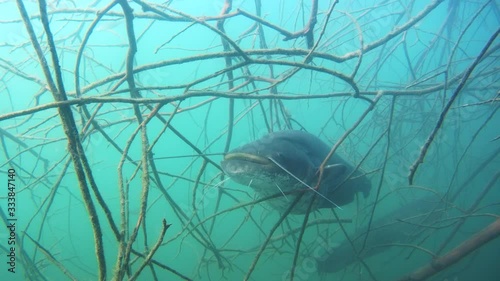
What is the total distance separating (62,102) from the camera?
1.21m

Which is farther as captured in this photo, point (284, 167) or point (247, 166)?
point (284, 167)

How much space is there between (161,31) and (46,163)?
4284 centimetres

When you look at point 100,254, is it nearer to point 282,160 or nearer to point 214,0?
point 282,160

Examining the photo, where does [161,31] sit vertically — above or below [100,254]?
above

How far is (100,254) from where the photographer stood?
1.22 metres

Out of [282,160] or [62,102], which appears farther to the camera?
[282,160]

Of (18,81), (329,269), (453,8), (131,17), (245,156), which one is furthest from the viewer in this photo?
(18,81)

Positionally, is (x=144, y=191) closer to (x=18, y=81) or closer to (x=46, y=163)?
(x=46, y=163)

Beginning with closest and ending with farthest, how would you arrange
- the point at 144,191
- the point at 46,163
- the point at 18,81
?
Answer: the point at 144,191
the point at 46,163
the point at 18,81

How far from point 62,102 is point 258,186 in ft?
5.79

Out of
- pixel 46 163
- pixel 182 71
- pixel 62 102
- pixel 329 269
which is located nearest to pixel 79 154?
pixel 62 102

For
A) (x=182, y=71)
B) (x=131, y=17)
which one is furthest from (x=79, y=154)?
Result: (x=182, y=71)

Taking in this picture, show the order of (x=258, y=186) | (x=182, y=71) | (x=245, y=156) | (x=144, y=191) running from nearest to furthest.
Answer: (x=144, y=191)
(x=245, y=156)
(x=258, y=186)
(x=182, y=71)

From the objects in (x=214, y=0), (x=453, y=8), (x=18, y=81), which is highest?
(x=18, y=81)
